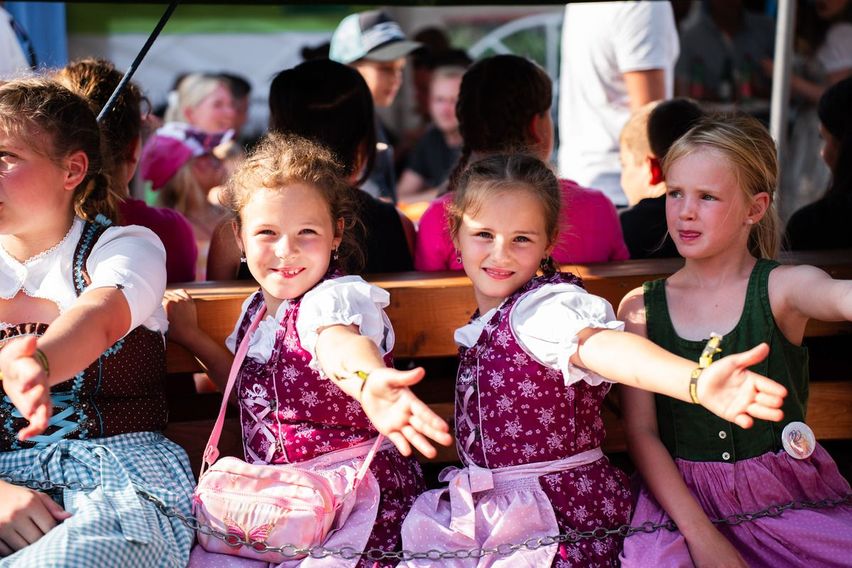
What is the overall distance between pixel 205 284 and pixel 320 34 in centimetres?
565

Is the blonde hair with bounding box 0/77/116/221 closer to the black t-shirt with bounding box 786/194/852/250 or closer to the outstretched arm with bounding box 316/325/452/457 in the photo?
the outstretched arm with bounding box 316/325/452/457

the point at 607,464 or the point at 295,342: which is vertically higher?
the point at 295,342

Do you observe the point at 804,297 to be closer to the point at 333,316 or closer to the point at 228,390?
the point at 333,316

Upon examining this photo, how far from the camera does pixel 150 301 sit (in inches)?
98.3

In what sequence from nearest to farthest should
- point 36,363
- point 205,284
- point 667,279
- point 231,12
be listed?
point 36,363, point 667,279, point 205,284, point 231,12

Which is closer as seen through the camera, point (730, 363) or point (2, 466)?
point (730, 363)

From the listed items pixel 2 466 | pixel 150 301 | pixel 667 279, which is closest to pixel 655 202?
pixel 667 279

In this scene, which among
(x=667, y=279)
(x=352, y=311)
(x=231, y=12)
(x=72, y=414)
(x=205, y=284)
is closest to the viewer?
(x=352, y=311)

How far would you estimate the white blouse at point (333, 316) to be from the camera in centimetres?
240

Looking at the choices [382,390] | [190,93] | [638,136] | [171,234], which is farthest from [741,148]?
[190,93]

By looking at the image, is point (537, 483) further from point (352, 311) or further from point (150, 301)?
point (150, 301)

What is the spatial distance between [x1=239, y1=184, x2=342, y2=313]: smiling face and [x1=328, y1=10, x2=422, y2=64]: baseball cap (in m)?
3.18

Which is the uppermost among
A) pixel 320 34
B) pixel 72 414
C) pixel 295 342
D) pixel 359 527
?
pixel 320 34

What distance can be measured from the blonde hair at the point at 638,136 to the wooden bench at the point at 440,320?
93 centimetres
